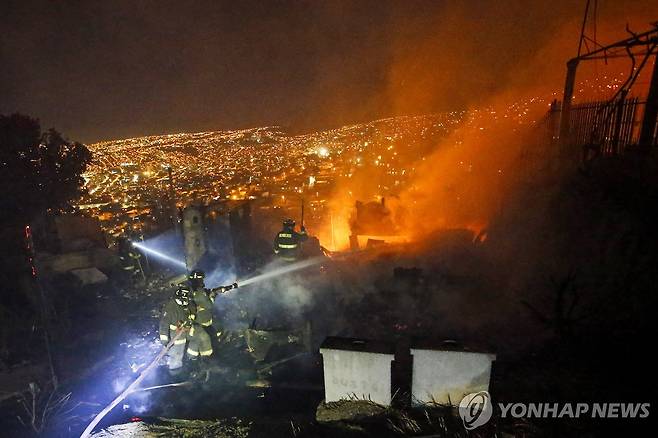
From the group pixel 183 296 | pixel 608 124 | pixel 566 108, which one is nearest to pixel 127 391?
pixel 183 296

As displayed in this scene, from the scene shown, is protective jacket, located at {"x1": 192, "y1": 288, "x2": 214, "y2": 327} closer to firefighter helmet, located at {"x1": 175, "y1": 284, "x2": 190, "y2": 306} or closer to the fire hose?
firefighter helmet, located at {"x1": 175, "y1": 284, "x2": 190, "y2": 306}

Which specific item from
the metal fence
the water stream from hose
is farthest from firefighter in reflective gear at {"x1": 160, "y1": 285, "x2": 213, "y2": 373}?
the metal fence

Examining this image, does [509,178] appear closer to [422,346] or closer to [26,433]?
[422,346]

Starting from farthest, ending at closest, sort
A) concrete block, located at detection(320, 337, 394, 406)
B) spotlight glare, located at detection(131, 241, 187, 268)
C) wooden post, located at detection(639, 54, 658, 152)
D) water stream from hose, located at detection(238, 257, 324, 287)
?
spotlight glare, located at detection(131, 241, 187, 268) < water stream from hose, located at detection(238, 257, 324, 287) < wooden post, located at detection(639, 54, 658, 152) < concrete block, located at detection(320, 337, 394, 406)

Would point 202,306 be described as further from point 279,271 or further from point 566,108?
point 566,108

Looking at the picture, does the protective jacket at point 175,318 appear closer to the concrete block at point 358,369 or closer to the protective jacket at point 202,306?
the protective jacket at point 202,306

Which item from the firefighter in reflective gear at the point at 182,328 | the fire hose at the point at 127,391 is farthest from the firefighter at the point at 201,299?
the fire hose at the point at 127,391
